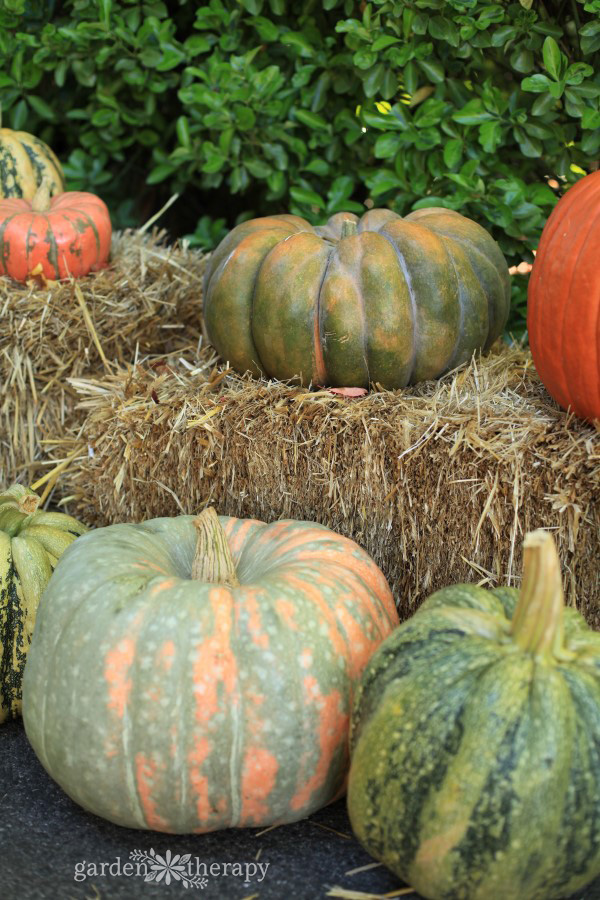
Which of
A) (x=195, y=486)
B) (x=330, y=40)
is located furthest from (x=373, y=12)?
(x=195, y=486)

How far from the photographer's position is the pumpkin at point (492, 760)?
62.1 inches

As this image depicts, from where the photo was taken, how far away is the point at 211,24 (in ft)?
12.0

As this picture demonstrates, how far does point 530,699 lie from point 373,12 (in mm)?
2634

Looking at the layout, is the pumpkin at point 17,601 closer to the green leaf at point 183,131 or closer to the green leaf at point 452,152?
the green leaf at point 452,152

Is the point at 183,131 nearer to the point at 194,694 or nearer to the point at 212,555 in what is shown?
the point at 212,555

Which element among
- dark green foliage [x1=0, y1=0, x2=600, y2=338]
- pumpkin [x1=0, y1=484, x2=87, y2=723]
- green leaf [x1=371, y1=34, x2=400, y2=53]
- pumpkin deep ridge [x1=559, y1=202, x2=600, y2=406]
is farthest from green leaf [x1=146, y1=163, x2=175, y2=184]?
pumpkin deep ridge [x1=559, y1=202, x2=600, y2=406]

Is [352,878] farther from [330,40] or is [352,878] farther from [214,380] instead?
[330,40]

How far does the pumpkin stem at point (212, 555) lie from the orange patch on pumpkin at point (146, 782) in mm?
412

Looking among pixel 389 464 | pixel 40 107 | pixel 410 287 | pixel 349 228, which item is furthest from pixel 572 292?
pixel 40 107

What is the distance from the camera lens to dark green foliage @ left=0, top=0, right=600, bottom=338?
3123 millimetres

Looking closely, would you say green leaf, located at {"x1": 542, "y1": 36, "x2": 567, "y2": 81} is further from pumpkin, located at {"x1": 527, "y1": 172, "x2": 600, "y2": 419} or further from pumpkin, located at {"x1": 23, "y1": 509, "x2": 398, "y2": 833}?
pumpkin, located at {"x1": 23, "y1": 509, "x2": 398, "y2": 833}

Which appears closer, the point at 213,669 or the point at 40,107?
the point at 213,669

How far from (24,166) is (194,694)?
262 cm

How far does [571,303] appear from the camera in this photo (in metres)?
2.29
